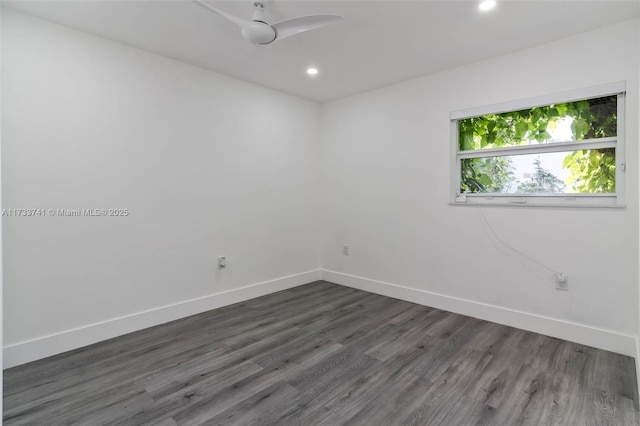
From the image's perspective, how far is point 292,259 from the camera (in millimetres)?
4410

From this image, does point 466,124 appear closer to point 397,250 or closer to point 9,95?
point 397,250

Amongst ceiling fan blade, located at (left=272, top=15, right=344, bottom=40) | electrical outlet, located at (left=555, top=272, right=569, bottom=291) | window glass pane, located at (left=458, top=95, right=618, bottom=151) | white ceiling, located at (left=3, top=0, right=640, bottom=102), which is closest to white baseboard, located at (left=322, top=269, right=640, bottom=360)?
electrical outlet, located at (left=555, top=272, right=569, bottom=291)

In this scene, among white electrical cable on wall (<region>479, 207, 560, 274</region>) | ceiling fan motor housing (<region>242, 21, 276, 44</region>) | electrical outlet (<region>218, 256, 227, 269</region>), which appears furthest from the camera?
electrical outlet (<region>218, 256, 227, 269</region>)

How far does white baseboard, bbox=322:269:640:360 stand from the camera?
8.57 feet

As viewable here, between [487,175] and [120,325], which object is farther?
[487,175]

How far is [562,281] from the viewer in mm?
2834

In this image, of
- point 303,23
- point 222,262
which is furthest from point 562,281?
point 222,262

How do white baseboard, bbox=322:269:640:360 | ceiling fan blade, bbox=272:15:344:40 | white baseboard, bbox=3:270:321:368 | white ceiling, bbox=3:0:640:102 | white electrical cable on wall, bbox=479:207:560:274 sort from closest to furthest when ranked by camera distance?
ceiling fan blade, bbox=272:15:344:40 → white ceiling, bbox=3:0:640:102 → white baseboard, bbox=3:270:321:368 → white baseboard, bbox=322:269:640:360 → white electrical cable on wall, bbox=479:207:560:274

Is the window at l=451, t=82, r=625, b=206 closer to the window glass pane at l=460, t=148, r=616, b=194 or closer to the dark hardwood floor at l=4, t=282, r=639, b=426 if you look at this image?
the window glass pane at l=460, t=148, r=616, b=194

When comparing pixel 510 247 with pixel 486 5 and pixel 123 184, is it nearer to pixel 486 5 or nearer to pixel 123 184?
pixel 486 5

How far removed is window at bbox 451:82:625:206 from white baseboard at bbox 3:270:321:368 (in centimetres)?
252

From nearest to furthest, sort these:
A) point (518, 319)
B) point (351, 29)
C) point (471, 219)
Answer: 1. point (351, 29)
2. point (518, 319)
3. point (471, 219)

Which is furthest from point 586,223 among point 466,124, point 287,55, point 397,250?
point 287,55

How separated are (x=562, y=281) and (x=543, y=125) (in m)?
1.35
